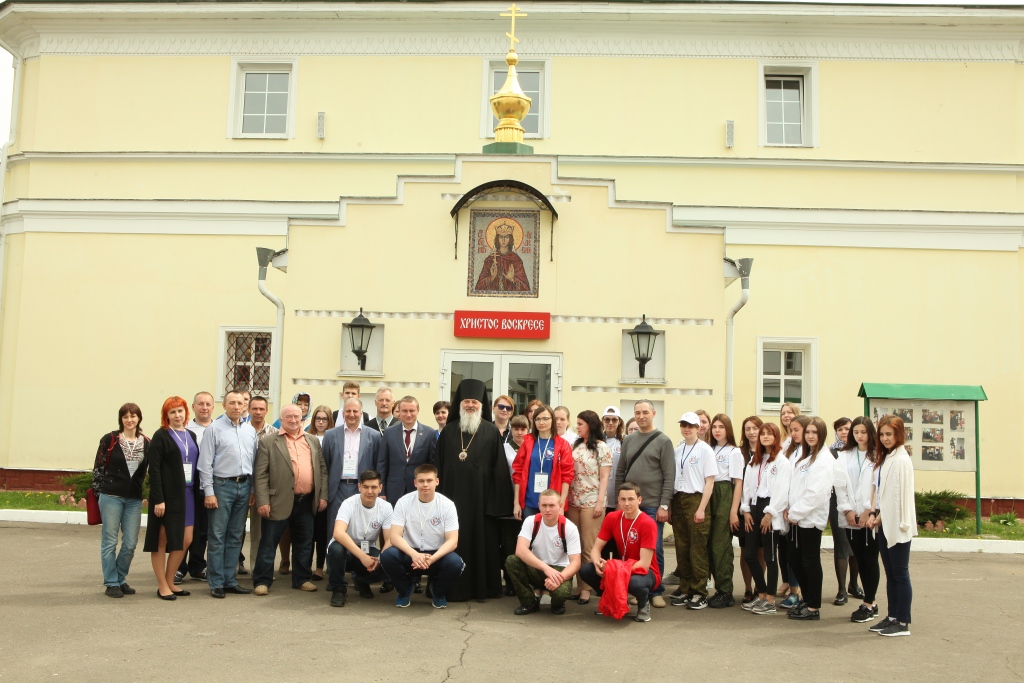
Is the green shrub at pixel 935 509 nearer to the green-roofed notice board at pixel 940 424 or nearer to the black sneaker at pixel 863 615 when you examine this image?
the green-roofed notice board at pixel 940 424

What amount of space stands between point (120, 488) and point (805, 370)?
13.2 m

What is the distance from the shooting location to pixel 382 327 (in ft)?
49.0

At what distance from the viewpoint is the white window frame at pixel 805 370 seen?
18.3 m

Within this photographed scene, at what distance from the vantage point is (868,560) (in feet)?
28.5

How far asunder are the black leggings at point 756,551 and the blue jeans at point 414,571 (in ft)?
8.91

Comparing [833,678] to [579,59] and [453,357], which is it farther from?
[579,59]

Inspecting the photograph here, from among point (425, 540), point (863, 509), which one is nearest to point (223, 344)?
point (425, 540)

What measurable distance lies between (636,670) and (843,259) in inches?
527

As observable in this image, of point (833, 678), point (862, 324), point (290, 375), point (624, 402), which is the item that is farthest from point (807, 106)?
point (833, 678)

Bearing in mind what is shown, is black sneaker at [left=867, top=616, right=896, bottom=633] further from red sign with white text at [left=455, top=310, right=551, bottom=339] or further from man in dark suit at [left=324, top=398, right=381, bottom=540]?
red sign with white text at [left=455, top=310, right=551, bottom=339]

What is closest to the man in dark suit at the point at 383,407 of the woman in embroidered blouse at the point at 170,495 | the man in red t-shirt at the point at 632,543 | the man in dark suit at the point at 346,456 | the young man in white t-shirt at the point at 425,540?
the man in dark suit at the point at 346,456

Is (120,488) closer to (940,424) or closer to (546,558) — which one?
(546,558)

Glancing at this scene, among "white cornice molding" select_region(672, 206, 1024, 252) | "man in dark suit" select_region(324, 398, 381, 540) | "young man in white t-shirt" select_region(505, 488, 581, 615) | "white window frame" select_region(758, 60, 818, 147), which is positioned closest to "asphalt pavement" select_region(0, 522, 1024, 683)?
"young man in white t-shirt" select_region(505, 488, 581, 615)

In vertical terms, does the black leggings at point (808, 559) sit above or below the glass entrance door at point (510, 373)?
below
